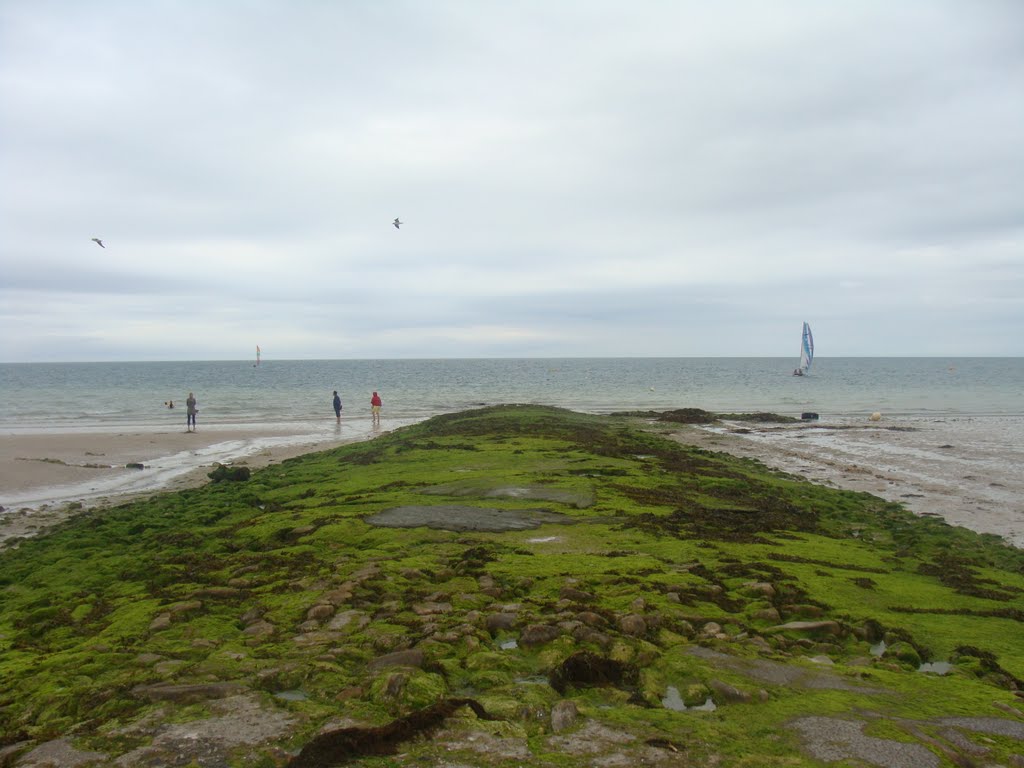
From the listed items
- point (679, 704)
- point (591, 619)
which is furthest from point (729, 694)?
Result: point (591, 619)

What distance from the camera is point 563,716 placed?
15.1 ft

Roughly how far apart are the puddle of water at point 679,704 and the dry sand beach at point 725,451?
10.3m

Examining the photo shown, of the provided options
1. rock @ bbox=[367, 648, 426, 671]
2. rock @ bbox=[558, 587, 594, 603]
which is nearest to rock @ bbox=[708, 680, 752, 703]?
rock @ bbox=[558, 587, 594, 603]

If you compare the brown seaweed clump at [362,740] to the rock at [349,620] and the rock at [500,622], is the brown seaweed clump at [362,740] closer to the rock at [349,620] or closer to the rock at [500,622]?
the rock at [500,622]

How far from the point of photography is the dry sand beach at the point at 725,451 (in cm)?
1620

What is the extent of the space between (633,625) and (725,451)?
20039mm

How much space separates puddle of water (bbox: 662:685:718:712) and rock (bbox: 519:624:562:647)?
3.90 feet

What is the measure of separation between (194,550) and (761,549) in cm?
830

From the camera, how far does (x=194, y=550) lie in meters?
10.4

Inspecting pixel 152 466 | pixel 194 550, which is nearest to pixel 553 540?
pixel 194 550

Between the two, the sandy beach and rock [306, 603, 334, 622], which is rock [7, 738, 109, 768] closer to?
rock [306, 603, 334, 622]

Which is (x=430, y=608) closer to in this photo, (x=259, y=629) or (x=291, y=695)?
(x=259, y=629)

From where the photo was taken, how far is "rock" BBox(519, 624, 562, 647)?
19.6 feet

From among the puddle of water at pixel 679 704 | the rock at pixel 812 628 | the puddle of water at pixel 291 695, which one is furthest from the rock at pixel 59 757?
the rock at pixel 812 628
